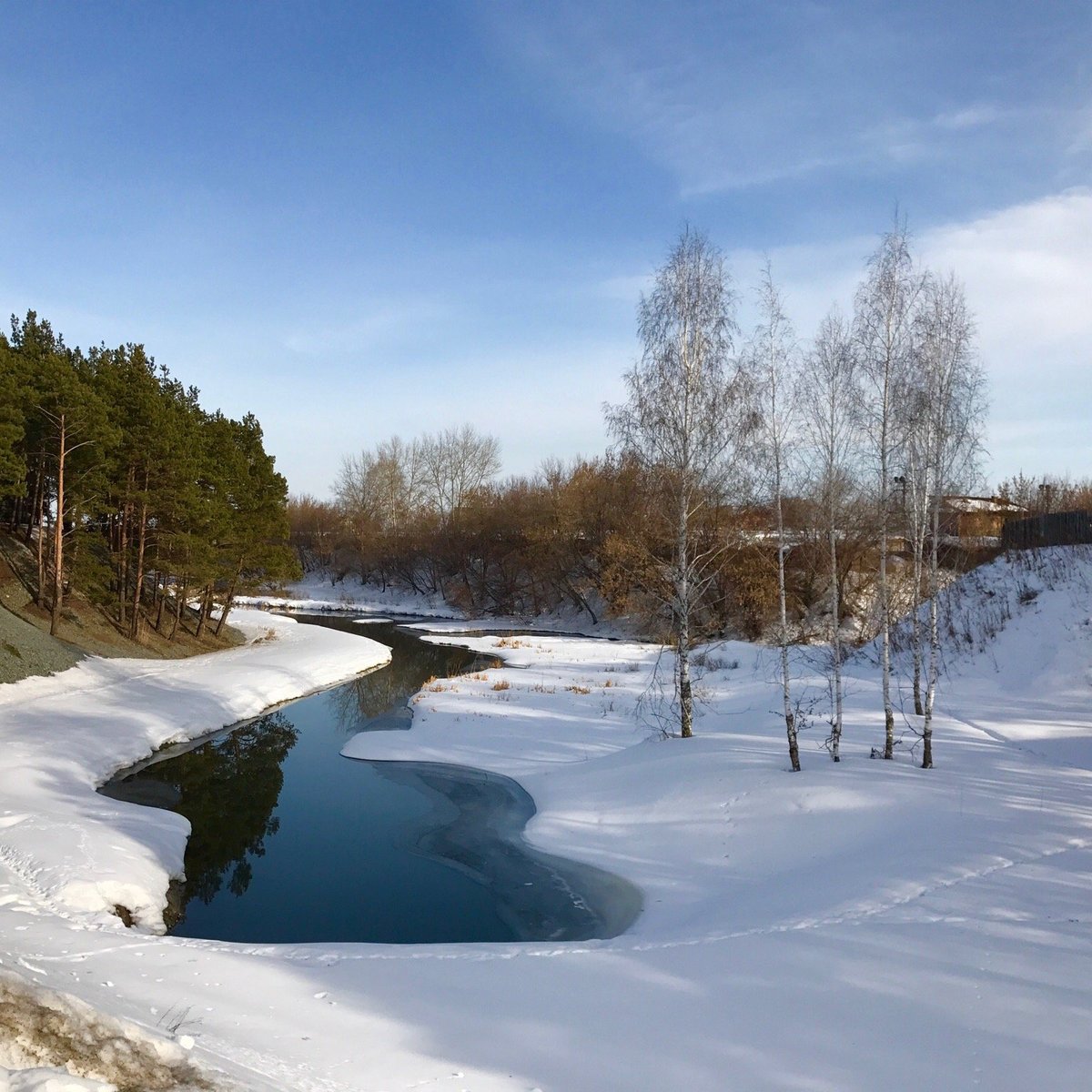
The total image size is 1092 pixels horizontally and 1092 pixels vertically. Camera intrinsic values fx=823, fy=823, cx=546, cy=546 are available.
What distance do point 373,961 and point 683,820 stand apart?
210 inches

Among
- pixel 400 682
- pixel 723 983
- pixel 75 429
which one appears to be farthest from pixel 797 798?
pixel 75 429

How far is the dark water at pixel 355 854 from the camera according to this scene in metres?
9.56

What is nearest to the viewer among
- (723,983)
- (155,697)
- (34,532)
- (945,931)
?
(723,983)

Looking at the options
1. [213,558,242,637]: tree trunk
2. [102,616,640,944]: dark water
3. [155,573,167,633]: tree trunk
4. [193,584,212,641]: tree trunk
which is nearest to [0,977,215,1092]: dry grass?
[102,616,640,944]: dark water

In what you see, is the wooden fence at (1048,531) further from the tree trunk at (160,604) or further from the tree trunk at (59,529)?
the tree trunk at (160,604)

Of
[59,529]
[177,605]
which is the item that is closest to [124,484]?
[59,529]

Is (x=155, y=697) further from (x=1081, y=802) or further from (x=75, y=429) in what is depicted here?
(x=1081, y=802)

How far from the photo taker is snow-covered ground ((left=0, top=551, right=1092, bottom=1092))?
5402 millimetres

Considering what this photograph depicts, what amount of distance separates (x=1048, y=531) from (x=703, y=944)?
21.5m

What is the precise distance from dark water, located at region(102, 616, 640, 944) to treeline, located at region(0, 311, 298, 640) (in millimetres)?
10379

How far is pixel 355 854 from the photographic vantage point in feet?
39.5

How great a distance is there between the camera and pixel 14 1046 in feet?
14.5

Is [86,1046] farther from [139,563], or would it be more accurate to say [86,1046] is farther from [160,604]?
[160,604]

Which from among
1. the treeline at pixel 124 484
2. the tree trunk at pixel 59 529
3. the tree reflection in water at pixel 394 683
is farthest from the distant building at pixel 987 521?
the tree trunk at pixel 59 529
